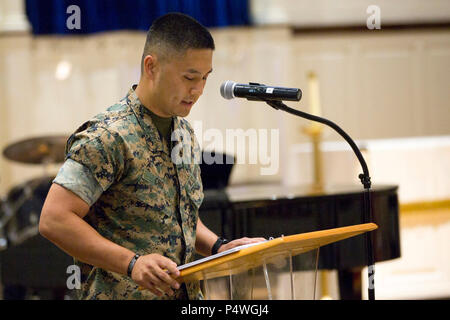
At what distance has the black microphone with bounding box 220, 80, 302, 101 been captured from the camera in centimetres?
174

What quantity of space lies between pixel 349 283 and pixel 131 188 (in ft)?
6.56

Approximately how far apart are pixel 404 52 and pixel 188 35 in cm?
592

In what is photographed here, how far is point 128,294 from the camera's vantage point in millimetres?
1815

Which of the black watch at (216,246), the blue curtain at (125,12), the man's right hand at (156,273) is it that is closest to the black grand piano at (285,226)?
the black watch at (216,246)

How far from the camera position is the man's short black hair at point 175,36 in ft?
5.90

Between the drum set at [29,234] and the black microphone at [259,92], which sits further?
the drum set at [29,234]

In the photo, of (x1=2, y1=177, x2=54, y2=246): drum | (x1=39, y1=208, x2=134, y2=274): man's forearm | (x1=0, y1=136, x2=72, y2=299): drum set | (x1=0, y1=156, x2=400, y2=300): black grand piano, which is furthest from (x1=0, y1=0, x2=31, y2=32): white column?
(x1=39, y1=208, x2=134, y2=274): man's forearm

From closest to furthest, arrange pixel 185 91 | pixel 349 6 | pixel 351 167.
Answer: pixel 185 91 < pixel 351 167 < pixel 349 6

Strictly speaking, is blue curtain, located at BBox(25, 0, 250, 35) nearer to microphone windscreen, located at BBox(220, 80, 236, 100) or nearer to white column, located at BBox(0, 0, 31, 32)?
white column, located at BBox(0, 0, 31, 32)

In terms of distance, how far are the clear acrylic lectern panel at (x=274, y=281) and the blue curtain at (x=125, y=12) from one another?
4364 mm

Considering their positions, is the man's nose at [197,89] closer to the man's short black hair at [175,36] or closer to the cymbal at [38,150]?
the man's short black hair at [175,36]
